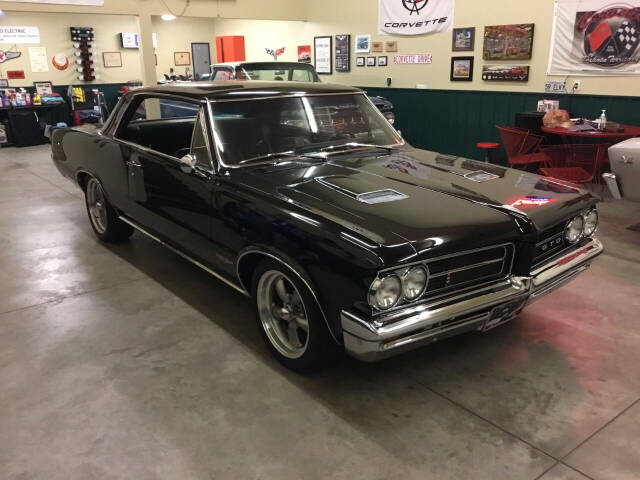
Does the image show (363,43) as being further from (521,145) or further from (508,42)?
(521,145)

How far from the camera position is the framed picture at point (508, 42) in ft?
26.7

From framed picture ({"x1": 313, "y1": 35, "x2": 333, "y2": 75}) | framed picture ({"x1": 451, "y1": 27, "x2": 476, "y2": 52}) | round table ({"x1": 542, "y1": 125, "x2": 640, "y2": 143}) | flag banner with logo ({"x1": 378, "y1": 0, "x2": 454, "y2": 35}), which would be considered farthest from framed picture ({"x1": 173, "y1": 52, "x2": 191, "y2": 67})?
round table ({"x1": 542, "y1": 125, "x2": 640, "y2": 143})

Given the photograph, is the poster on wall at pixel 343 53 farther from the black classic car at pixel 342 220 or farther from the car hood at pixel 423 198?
the car hood at pixel 423 198

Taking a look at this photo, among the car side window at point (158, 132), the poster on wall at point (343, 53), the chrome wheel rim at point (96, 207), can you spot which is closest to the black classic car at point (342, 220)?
the car side window at point (158, 132)

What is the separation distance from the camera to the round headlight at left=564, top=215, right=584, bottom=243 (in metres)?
3.18

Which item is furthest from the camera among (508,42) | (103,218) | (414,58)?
(414,58)

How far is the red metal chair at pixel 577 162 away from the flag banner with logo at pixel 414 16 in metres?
3.99

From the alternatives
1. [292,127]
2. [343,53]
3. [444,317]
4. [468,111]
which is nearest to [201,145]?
[292,127]

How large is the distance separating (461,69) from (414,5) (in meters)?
1.60

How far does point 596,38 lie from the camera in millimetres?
7352

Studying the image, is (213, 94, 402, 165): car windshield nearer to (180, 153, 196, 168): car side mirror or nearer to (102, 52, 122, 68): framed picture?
(180, 153, 196, 168): car side mirror

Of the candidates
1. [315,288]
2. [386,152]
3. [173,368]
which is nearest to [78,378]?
[173,368]

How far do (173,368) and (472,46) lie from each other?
781 cm

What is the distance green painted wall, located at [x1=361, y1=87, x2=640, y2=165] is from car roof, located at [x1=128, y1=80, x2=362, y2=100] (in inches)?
199
